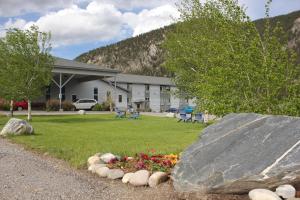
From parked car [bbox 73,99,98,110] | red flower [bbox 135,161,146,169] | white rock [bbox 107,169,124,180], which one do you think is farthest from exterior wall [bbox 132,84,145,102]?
white rock [bbox 107,169,124,180]

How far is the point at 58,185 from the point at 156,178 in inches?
71.0

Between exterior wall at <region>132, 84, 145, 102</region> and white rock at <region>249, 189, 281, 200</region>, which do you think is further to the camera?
exterior wall at <region>132, 84, 145, 102</region>

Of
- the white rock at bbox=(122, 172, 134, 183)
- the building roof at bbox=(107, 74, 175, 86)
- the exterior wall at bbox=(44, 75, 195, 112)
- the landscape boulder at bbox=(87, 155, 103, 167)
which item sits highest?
the building roof at bbox=(107, 74, 175, 86)

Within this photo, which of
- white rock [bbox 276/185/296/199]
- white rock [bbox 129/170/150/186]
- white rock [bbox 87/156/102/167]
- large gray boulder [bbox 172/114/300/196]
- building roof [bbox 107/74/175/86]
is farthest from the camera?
building roof [bbox 107/74/175/86]

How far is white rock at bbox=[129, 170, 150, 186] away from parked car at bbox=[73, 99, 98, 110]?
43.1 metres

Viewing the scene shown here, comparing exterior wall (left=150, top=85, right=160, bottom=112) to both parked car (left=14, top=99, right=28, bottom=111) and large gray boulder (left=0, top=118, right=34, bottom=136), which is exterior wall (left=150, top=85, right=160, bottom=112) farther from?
large gray boulder (left=0, top=118, right=34, bottom=136)

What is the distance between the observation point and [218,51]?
42.1ft

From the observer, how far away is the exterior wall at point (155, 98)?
65188 millimetres

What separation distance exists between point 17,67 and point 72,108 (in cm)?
1980

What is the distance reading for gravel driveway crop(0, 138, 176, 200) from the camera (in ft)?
22.7

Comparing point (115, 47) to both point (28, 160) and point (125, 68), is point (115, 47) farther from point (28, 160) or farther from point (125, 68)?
point (28, 160)

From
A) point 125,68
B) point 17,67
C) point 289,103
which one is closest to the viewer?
point 289,103

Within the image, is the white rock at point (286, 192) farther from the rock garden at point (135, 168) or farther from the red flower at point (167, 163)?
the red flower at point (167, 163)

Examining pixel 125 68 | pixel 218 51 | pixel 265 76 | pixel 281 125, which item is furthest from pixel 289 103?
pixel 125 68
